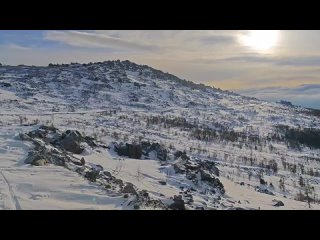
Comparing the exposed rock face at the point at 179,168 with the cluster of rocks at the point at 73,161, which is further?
the exposed rock face at the point at 179,168

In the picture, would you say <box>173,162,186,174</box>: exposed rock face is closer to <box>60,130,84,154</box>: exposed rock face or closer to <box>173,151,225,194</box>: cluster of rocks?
<box>173,151,225,194</box>: cluster of rocks

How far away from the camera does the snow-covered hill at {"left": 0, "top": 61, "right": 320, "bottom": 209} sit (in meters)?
6.86

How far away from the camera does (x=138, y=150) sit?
57.9ft

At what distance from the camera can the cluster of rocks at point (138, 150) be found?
17.2 meters

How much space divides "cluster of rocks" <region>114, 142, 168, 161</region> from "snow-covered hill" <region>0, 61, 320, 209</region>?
0.20 ft

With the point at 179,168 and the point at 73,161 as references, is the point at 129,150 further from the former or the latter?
the point at 73,161

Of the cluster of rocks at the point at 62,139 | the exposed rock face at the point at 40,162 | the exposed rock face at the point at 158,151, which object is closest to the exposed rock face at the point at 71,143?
the cluster of rocks at the point at 62,139

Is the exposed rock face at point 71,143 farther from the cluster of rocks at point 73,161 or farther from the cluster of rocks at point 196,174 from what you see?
the cluster of rocks at point 196,174

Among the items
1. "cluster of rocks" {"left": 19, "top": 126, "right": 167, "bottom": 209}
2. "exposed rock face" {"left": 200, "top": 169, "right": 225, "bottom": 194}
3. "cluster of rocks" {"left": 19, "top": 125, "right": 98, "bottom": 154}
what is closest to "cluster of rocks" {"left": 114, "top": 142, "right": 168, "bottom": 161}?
"cluster of rocks" {"left": 19, "top": 126, "right": 167, "bottom": 209}

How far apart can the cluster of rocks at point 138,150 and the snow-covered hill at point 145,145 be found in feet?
0.20
